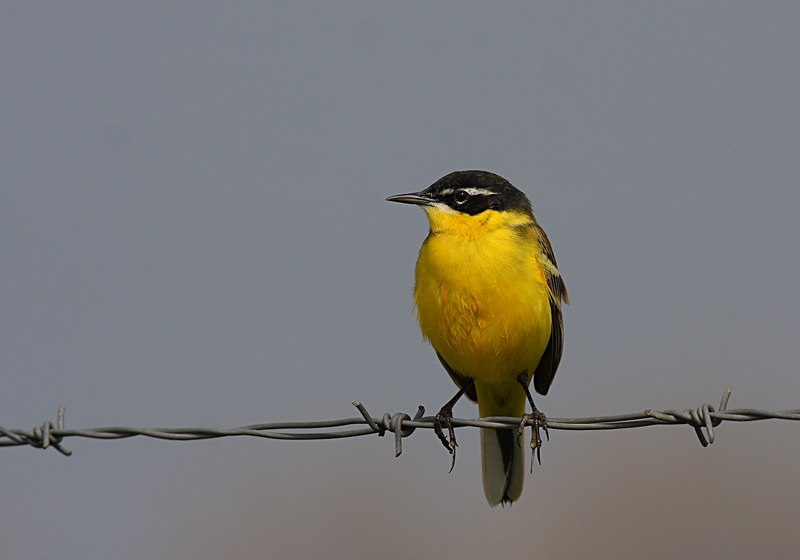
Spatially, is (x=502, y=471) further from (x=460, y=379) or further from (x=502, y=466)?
(x=460, y=379)

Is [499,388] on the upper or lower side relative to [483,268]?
lower

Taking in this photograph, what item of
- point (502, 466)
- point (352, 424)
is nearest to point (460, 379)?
point (502, 466)

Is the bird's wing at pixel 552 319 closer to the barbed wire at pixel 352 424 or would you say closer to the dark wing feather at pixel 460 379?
the dark wing feather at pixel 460 379

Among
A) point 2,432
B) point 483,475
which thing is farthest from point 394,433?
point 483,475

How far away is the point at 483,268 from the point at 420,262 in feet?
1.92

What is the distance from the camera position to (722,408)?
161 inches

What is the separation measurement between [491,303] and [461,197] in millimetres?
1055

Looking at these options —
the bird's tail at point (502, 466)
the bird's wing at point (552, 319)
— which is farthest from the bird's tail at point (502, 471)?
the bird's wing at point (552, 319)

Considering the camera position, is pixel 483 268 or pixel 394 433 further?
pixel 483 268

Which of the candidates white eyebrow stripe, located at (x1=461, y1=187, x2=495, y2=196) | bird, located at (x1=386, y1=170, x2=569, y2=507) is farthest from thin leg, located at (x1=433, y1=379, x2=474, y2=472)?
white eyebrow stripe, located at (x1=461, y1=187, x2=495, y2=196)

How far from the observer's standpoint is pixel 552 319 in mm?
6141

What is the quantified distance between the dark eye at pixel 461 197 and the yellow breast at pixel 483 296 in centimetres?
17

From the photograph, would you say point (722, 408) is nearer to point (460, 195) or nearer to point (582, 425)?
point (582, 425)

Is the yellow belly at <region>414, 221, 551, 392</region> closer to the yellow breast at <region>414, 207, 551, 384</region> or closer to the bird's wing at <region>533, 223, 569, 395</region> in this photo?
the yellow breast at <region>414, 207, 551, 384</region>
